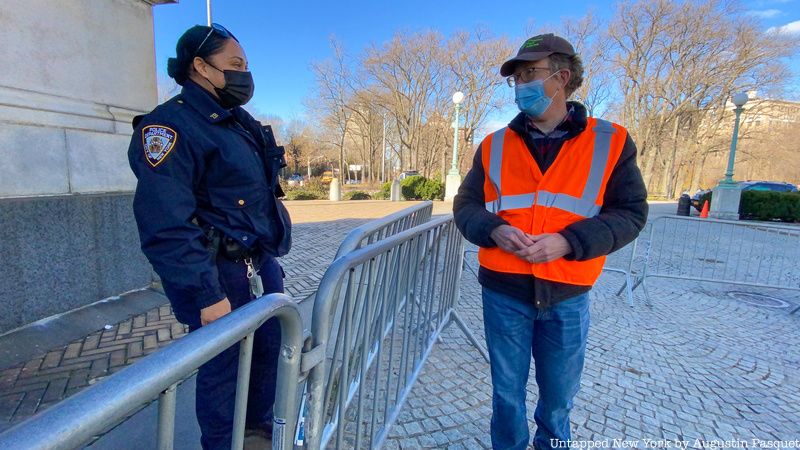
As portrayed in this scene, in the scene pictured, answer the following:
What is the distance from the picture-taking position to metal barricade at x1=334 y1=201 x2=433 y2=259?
1988 mm

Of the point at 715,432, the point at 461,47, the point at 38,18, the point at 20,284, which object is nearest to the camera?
the point at 715,432

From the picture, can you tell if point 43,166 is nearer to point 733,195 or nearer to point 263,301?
point 263,301

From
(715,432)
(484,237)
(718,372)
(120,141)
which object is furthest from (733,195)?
(120,141)

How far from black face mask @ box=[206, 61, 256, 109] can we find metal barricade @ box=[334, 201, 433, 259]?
2.68 feet

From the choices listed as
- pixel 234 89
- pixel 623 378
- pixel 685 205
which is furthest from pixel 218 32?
pixel 685 205

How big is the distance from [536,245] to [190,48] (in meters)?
1.72

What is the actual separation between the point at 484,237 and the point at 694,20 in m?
32.9

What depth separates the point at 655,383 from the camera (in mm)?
2904

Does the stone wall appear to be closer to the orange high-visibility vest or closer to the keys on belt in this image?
the keys on belt

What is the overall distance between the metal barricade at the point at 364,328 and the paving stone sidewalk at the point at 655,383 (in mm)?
338

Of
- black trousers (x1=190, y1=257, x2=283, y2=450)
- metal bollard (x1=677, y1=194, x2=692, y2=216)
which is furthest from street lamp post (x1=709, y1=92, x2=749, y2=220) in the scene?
black trousers (x1=190, y1=257, x2=283, y2=450)

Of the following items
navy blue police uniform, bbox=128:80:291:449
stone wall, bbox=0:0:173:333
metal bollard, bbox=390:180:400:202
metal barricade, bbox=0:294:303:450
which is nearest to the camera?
metal barricade, bbox=0:294:303:450

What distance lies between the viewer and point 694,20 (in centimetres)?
2541

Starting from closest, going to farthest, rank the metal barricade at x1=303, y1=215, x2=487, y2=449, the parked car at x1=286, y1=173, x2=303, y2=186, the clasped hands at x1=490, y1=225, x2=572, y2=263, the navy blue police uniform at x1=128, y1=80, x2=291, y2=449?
the metal barricade at x1=303, y1=215, x2=487, y2=449 → the navy blue police uniform at x1=128, y1=80, x2=291, y2=449 → the clasped hands at x1=490, y1=225, x2=572, y2=263 → the parked car at x1=286, y1=173, x2=303, y2=186
